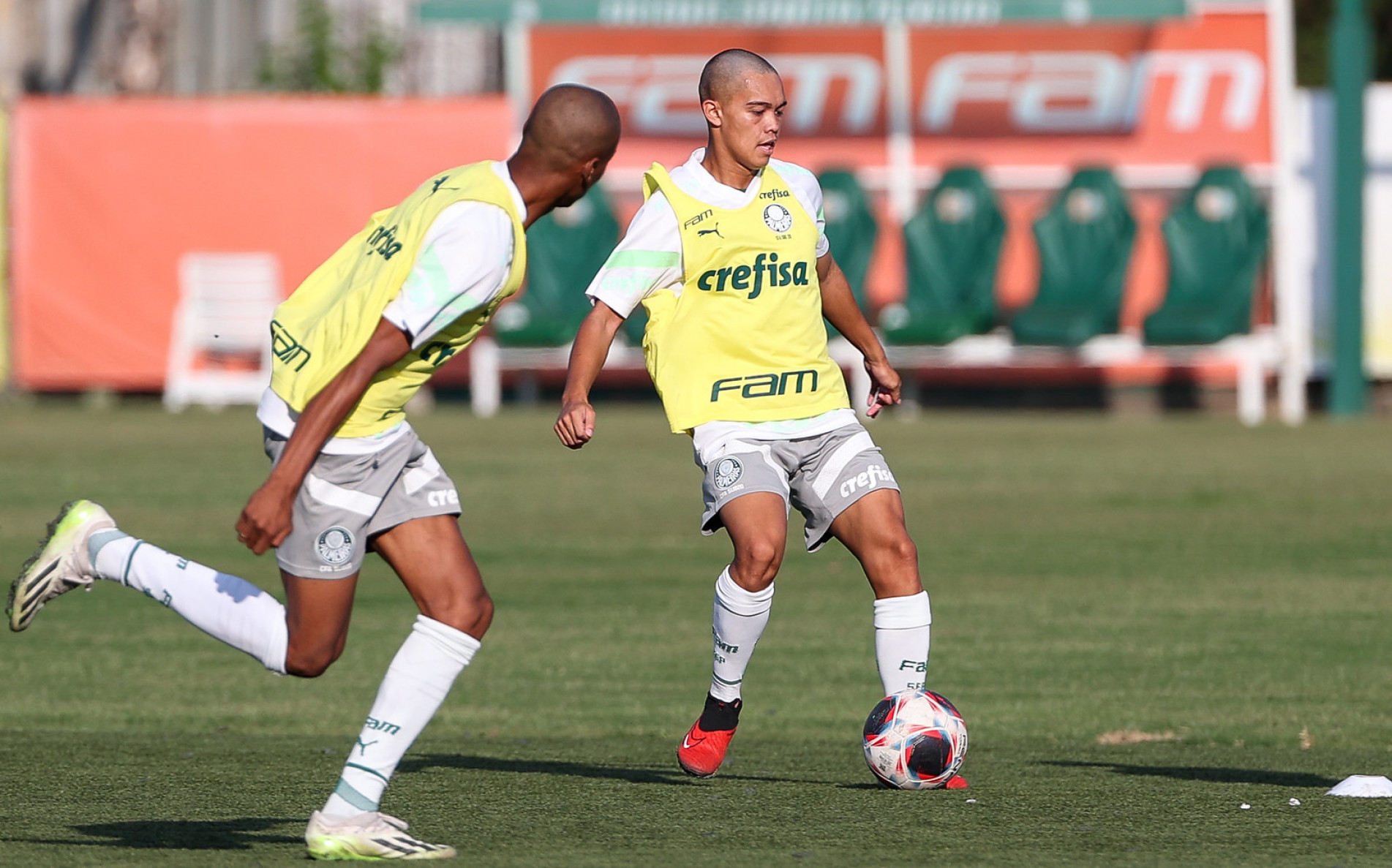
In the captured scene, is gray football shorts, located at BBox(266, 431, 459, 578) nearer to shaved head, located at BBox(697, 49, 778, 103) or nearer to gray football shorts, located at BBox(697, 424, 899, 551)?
gray football shorts, located at BBox(697, 424, 899, 551)

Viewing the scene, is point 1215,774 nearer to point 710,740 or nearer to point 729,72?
point 710,740

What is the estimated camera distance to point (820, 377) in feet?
23.2

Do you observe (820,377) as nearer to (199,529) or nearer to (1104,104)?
(199,529)

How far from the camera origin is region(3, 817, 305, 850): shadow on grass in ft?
18.5

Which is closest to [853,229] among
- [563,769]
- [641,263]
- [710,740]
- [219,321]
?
[219,321]

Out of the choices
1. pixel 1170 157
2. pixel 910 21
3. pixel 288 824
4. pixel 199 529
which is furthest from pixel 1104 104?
pixel 288 824

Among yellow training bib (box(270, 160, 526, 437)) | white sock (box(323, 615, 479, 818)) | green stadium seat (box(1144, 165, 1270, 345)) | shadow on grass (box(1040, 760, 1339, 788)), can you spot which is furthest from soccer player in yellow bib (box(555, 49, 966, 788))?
green stadium seat (box(1144, 165, 1270, 345))

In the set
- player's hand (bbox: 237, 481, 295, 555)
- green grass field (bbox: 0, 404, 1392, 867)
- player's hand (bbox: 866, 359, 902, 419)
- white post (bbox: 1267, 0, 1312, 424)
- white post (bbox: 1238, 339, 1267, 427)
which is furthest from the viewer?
white post (bbox: 1267, 0, 1312, 424)

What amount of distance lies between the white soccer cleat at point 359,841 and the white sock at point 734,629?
177cm

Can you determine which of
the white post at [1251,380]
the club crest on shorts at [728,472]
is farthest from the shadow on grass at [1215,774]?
the white post at [1251,380]

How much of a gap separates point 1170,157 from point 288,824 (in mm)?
19427

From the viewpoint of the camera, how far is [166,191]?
75.9ft

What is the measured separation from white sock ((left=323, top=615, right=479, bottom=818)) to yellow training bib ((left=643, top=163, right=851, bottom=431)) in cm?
166

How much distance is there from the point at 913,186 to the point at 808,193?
16.8 m
